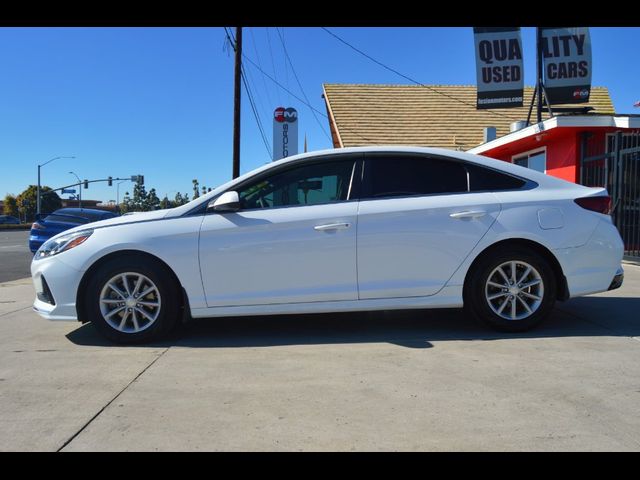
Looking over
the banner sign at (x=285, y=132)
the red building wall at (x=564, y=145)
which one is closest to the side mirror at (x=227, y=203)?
the red building wall at (x=564, y=145)

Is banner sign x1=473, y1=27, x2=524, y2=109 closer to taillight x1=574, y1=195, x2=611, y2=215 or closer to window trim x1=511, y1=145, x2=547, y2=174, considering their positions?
window trim x1=511, y1=145, x2=547, y2=174

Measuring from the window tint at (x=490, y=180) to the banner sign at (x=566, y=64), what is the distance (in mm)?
9486

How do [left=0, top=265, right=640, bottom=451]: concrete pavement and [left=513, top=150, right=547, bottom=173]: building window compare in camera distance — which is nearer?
[left=0, top=265, right=640, bottom=451]: concrete pavement

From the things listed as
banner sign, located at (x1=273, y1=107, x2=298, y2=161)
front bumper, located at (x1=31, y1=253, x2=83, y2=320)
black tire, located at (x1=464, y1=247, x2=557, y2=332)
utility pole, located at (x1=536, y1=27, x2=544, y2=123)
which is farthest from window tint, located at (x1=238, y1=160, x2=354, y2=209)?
banner sign, located at (x1=273, y1=107, x2=298, y2=161)

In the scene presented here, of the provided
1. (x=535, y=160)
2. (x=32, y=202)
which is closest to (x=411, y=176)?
(x=535, y=160)

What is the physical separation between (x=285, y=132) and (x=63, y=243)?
42.9 ft

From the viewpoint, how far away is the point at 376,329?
4770mm

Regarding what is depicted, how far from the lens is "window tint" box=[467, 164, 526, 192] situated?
4.63m

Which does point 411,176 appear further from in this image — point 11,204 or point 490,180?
point 11,204

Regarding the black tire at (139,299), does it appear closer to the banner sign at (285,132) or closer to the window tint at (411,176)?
the window tint at (411,176)

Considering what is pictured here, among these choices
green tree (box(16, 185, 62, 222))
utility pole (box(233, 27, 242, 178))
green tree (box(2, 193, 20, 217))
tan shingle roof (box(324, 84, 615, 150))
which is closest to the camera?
utility pole (box(233, 27, 242, 178))

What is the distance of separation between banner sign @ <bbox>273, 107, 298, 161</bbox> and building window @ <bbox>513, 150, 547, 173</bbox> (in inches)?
274

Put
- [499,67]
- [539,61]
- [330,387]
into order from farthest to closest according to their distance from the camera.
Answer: [499,67], [539,61], [330,387]
